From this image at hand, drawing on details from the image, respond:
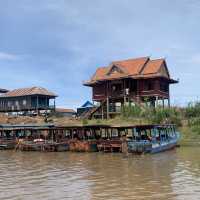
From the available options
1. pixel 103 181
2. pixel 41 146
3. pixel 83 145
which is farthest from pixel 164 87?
pixel 103 181

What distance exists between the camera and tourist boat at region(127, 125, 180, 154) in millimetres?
28734

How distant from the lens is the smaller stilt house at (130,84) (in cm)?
4538

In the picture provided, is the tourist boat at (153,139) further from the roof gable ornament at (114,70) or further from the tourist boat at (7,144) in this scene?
the roof gable ornament at (114,70)

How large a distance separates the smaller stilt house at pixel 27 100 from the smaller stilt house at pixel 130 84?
37.2ft

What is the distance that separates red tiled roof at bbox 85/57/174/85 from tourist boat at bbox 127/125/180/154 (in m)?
11.2

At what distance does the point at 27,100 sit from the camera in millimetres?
57656

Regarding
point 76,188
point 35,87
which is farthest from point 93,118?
point 76,188

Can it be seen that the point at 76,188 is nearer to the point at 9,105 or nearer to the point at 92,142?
the point at 92,142

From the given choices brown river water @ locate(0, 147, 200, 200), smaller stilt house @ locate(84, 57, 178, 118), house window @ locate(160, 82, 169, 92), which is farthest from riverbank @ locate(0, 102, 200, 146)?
brown river water @ locate(0, 147, 200, 200)

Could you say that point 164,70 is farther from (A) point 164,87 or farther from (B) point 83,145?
(B) point 83,145

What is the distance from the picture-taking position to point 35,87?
58.9 m

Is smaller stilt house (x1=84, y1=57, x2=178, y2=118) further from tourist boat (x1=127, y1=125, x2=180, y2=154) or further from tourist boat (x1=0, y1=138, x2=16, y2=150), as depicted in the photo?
tourist boat (x1=0, y1=138, x2=16, y2=150)

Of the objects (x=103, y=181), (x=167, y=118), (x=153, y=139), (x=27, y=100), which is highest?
(x=27, y=100)

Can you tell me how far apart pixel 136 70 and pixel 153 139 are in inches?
656
